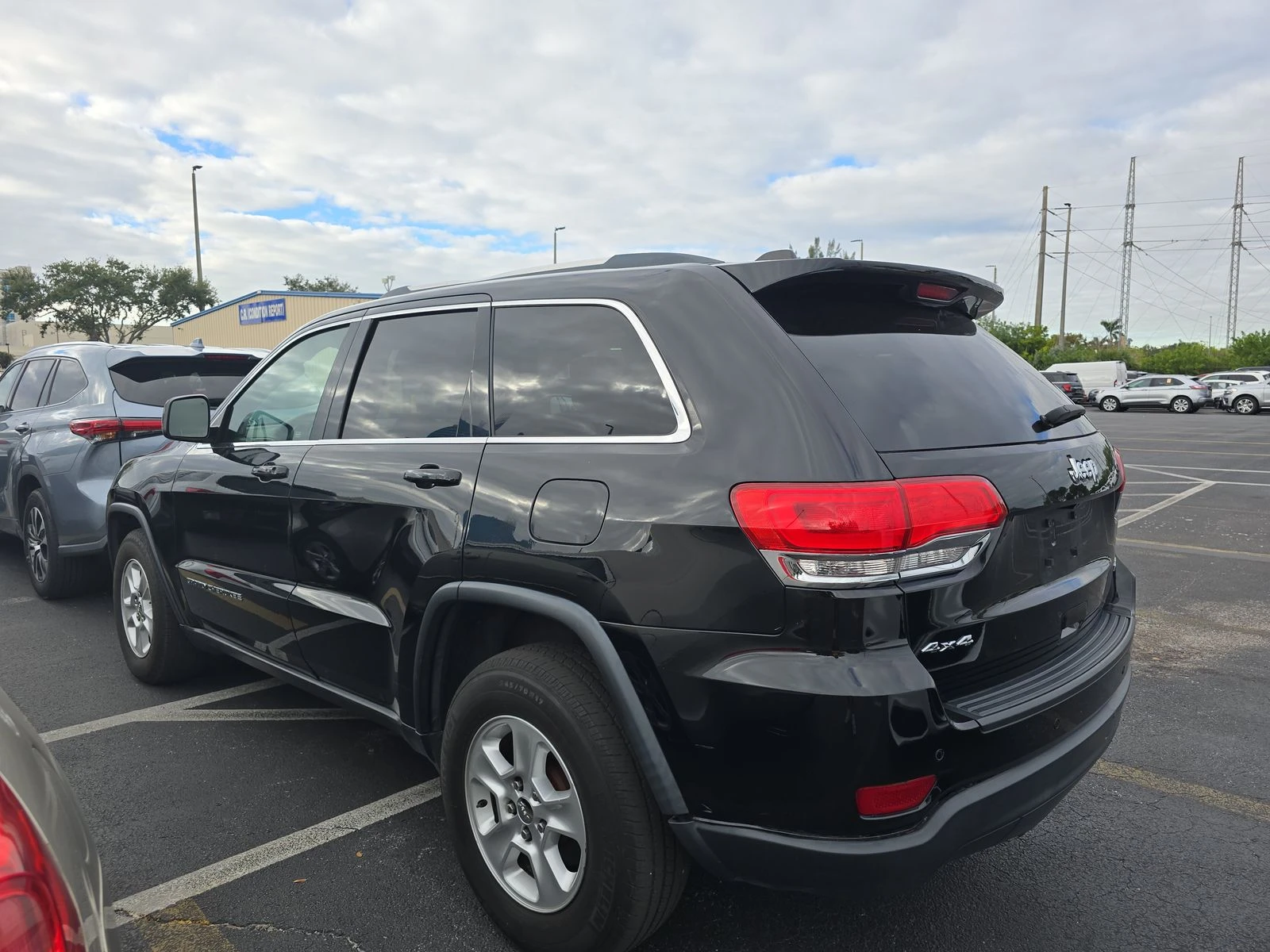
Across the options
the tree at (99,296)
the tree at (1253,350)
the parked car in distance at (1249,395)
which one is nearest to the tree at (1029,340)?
the parked car in distance at (1249,395)

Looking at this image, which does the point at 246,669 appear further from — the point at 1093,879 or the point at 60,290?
the point at 60,290

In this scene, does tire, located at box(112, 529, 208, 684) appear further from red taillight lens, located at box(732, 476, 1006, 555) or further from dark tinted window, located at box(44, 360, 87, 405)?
red taillight lens, located at box(732, 476, 1006, 555)

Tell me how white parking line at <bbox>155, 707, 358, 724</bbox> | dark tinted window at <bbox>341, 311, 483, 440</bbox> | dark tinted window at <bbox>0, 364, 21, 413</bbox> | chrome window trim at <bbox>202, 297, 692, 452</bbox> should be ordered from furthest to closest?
dark tinted window at <bbox>0, 364, 21, 413</bbox>, white parking line at <bbox>155, 707, 358, 724</bbox>, dark tinted window at <bbox>341, 311, 483, 440</bbox>, chrome window trim at <bbox>202, 297, 692, 452</bbox>

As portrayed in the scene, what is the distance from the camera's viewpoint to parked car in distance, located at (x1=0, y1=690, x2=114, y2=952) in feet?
3.63

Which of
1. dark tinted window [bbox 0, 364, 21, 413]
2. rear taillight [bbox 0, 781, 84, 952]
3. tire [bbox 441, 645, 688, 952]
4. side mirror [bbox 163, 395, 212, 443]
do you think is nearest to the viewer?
rear taillight [bbox 0, 781, 84, 952]

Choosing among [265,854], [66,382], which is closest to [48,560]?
[66,382]

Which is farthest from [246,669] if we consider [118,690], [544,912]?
[544,912]

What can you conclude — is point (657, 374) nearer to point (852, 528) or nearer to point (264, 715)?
point (852, 528)

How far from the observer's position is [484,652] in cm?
268

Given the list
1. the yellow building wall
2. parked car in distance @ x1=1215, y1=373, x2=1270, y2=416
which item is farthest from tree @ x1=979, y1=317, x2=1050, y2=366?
the yellow building wall

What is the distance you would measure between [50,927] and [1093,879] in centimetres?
277

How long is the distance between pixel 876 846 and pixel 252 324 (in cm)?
4217

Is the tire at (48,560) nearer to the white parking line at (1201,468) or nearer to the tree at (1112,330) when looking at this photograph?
the white parking line at (1201,468)

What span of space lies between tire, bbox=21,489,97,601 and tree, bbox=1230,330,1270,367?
2979 inches
